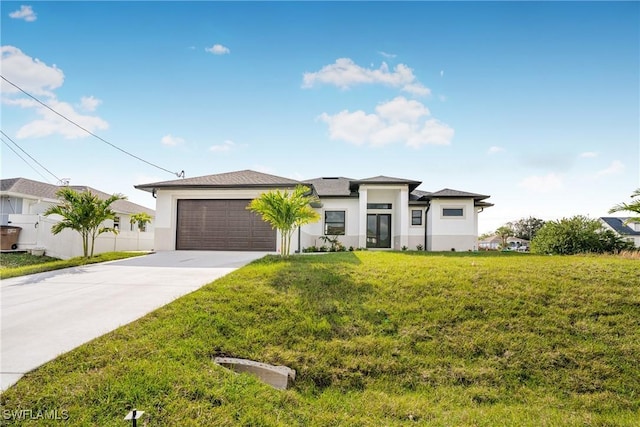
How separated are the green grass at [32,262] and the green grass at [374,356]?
6902mm

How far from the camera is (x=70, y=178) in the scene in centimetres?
2500

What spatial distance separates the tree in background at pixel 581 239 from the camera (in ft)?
43.4

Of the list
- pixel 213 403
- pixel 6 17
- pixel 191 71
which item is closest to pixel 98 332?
pixel 213 403

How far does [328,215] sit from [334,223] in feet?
2.05

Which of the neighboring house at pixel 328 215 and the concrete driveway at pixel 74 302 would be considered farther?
the neighboring house at pixel 328 215

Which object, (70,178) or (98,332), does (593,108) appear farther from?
(70,178)

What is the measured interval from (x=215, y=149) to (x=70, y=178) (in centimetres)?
1603

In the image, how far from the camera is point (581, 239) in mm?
13258

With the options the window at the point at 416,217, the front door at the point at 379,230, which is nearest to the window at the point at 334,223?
the front door at the point at 379,230

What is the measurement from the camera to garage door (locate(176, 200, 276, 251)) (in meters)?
14.8

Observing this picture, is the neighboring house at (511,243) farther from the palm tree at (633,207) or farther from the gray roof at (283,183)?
the palm tree at (633,207)

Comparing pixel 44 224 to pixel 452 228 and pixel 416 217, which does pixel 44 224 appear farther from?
pixel 452 228

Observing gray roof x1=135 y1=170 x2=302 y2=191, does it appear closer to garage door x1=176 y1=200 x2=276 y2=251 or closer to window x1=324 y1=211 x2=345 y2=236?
garage door x1=176 y1=200 x2=276 y2=251

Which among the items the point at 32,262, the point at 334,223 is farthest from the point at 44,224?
the point at 334,223
